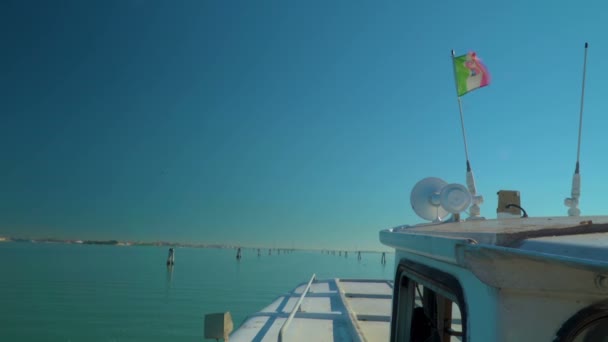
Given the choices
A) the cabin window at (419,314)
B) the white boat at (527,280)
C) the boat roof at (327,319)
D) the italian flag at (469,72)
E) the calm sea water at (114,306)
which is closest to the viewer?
the white boat at (527,280)

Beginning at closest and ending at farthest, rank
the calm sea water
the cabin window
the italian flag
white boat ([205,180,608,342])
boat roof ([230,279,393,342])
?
white boat ([205,180,608,342])
the cabin window
the italian flag
boat roof ([230,279,393,342])
the calm sea water

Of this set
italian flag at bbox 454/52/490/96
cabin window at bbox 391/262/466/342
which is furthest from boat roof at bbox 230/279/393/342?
italian flag at bbox 454/52/490/96

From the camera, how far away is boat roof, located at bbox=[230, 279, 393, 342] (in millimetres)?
5332

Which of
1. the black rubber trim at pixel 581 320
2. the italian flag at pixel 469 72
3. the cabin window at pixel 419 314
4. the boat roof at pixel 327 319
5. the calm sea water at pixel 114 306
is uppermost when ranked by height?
the italian flag at pixel 469 72

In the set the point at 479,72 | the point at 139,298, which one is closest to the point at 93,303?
the point at 139,298

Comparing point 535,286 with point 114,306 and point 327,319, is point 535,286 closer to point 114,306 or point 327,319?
point 327,319

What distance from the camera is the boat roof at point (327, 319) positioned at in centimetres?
533

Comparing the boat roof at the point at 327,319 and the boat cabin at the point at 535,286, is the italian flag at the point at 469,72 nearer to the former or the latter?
the boat roof at the point at 327,319

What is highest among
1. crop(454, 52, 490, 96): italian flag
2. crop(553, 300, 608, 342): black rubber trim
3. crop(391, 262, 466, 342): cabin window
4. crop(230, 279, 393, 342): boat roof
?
crop(454, 52, 490, 96): italian flag

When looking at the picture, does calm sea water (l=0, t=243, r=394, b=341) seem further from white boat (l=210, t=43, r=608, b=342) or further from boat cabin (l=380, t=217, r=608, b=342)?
boat cabin (l=380, t=217, r=608, b=342)

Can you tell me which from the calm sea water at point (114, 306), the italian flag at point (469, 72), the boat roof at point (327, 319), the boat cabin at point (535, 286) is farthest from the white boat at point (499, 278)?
the calm sea water at point (114, 306)

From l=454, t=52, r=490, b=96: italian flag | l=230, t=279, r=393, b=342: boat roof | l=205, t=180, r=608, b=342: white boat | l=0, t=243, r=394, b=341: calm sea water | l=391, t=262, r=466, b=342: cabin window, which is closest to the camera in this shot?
l=205, t=180, r=608, b=342: white boat

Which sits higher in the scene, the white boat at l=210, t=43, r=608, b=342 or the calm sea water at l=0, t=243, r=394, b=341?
the white boat at l=210, t=43, r=608, b=342

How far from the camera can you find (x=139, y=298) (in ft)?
65.7
